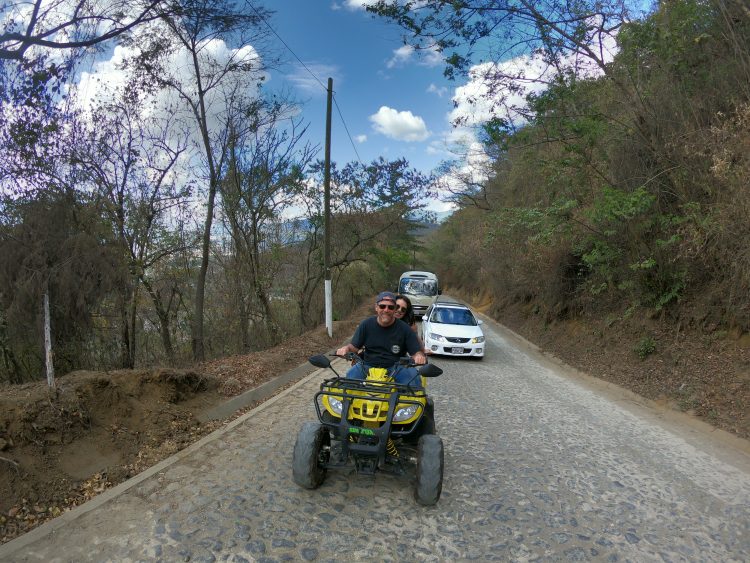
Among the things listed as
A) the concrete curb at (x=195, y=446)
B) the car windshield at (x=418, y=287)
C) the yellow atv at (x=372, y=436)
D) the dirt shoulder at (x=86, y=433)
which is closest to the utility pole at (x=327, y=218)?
the concrete curb at (x=195, y=446)

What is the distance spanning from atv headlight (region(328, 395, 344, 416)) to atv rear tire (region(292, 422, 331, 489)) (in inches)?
7.3

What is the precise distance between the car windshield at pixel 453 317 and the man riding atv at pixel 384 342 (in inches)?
319

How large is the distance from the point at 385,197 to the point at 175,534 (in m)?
19.2

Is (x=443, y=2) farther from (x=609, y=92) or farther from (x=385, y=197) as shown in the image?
(x=385, y=197)

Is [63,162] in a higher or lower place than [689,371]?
higher

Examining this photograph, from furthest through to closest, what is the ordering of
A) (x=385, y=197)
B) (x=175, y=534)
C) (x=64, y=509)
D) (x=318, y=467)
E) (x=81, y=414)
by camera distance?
(x=385, y=197) < (x=81, y=414) < (x=318, y=467) < (x=64, y=509) < (x=175, y=534)

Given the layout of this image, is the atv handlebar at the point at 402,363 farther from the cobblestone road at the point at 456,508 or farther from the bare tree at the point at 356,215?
the bare tree at the point at 356,215

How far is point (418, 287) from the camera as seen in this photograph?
71.4 feet

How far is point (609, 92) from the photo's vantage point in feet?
35.0

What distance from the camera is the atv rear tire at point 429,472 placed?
377cm

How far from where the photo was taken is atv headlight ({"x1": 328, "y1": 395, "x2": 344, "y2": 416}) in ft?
12.9

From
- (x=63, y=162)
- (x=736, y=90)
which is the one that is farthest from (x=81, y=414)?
(x=736, y=90)

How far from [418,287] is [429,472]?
1810cm

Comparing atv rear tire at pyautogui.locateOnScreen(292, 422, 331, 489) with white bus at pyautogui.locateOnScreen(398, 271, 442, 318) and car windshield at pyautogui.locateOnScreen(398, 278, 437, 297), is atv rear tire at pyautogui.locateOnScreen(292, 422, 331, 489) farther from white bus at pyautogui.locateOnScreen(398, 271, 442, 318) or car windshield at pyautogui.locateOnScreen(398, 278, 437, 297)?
car windshield at pyautogui.locateOnScreen(398, 278, 437, 297)
